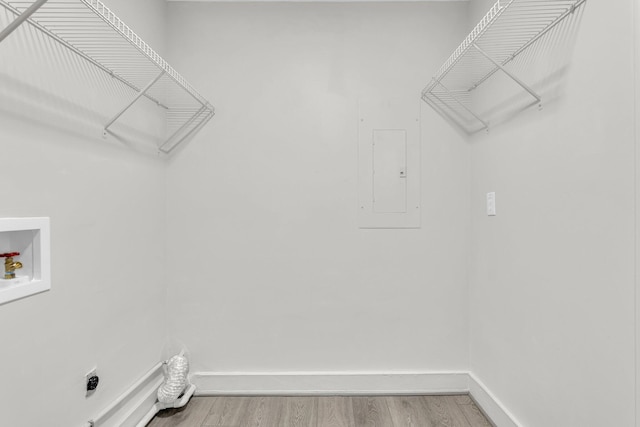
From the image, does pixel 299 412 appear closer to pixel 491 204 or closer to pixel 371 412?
→ pixel 371 412

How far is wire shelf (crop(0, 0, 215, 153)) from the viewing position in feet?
3.65

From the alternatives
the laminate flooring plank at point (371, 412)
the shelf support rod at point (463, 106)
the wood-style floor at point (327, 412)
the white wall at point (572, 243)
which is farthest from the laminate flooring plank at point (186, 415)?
the shelf support rod at point (463, 106)

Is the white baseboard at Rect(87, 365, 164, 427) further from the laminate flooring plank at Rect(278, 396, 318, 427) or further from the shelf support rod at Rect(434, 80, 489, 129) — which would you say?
the shelf support rod at Rect(434, 80, 489, 129)

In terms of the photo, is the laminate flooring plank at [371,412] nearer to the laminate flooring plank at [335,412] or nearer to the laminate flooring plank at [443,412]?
the laminate flooring plank at [335,412]

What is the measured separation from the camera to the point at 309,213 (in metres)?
2.11

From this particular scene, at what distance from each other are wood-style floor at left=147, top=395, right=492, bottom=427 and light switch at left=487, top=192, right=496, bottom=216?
1.04 metres

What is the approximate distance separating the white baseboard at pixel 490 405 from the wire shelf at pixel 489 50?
1373 mm

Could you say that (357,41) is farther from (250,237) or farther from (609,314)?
(609,314)

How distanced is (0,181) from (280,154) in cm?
128

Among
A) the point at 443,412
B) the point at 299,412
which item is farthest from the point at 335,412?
the point at 443,412

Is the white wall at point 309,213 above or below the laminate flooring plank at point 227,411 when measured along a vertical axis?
above

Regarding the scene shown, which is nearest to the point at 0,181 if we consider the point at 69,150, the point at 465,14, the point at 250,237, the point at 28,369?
the point at 69,150

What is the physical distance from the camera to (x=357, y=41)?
2.11 m

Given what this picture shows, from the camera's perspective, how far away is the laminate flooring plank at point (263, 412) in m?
1.82
